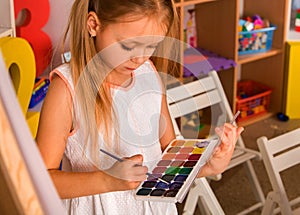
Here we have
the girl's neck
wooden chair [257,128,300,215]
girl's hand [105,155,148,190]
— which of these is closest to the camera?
girl's hand [105,155,148,190]

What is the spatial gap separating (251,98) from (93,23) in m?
2.23

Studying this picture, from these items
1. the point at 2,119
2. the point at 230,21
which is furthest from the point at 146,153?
the point at 230,21

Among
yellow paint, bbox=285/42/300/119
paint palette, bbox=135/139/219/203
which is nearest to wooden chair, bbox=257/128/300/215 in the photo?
paint palette, bbox=135/139/219/203

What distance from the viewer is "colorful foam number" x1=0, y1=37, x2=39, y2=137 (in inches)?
72.0

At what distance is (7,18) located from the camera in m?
2.03

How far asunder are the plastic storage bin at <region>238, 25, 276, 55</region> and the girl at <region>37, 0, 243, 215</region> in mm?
1881

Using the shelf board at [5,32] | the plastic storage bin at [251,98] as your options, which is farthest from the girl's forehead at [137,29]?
the plastic storage bin at [251,98]

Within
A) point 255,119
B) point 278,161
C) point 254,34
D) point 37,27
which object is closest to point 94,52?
point 278,161

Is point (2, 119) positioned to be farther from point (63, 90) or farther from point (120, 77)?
point (120, 77)

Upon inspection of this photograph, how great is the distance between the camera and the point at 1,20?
2.04m

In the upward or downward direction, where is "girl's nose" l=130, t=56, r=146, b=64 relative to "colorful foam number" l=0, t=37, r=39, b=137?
upward

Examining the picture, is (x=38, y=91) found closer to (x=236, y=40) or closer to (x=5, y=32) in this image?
(x=5, y=32)

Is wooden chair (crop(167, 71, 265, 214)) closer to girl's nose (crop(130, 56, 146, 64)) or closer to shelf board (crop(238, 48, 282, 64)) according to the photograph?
shelf board (crop(238, 48, 282, 64))

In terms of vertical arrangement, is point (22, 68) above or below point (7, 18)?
below
